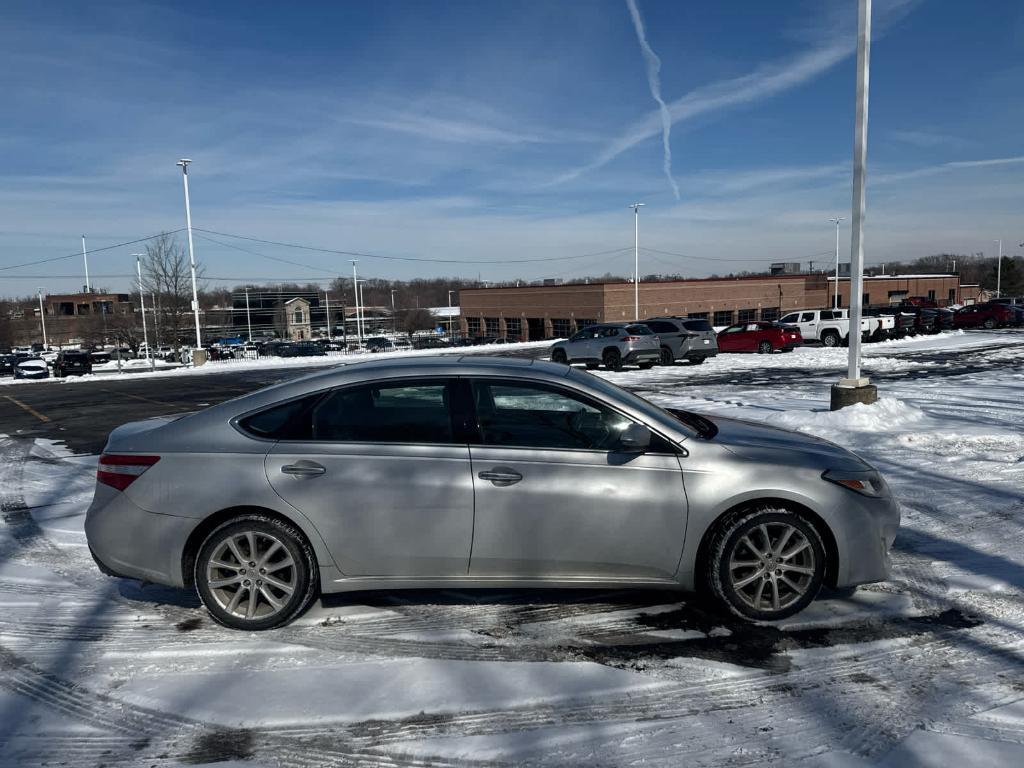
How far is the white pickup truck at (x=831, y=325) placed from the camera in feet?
102

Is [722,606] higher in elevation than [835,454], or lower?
lower

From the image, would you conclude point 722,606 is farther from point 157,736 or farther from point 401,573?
point 157,736

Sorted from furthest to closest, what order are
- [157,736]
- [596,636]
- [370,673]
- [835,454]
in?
[835,454], [596,636], [370,673], [157,736]

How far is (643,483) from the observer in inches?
163

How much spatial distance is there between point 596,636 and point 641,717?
827 mm

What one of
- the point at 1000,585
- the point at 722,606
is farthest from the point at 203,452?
the point at 1000,585

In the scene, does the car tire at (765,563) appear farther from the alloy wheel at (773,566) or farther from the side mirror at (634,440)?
the side mirror at (634,440)

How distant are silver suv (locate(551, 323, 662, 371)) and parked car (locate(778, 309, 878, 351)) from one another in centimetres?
1103

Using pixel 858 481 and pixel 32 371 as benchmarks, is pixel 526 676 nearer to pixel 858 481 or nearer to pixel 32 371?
pixel 858 481

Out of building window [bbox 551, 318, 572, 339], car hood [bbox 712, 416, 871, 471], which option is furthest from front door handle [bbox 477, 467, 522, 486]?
building window [bbox 551, 318, 572, 339]

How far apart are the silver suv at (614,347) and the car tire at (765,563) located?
1888cm

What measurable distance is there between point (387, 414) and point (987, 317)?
45.5 metres

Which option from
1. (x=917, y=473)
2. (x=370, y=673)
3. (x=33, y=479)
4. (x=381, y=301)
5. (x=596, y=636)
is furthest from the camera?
(x=381, y=301)

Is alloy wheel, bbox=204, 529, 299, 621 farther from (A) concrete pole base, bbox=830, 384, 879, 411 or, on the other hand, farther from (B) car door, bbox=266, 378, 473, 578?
(A) concrete pole base, bbox=830, 384, 879, 411
